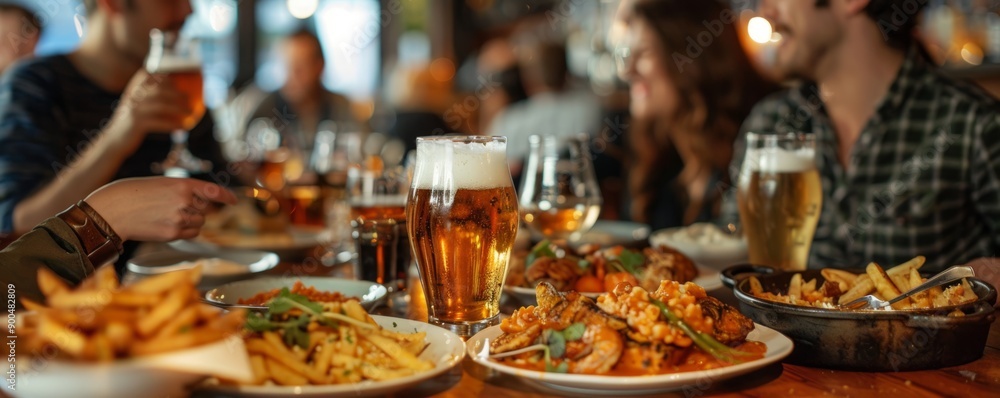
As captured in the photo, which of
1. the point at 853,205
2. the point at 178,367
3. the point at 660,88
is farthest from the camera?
the point at 660,88

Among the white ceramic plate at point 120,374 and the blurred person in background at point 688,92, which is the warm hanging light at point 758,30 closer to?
the blurred person in background at point 688,92

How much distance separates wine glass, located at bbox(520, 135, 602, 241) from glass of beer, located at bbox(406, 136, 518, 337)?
26.4 inches

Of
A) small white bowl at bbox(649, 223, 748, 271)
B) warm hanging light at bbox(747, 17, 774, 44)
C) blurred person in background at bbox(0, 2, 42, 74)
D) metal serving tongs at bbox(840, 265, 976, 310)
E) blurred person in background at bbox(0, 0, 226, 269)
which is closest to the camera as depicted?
metal serving tongs at bbox(840, 265, 976, 310)

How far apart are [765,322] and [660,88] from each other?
9.55 ft

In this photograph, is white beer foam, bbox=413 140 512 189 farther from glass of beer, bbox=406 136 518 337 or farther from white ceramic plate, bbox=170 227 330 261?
white ceramic plate, bbox=170 227 330 261

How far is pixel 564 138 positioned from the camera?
6.51 feet

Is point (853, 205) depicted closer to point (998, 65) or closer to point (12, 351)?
point (998, 65)

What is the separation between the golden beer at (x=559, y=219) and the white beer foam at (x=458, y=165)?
72cm

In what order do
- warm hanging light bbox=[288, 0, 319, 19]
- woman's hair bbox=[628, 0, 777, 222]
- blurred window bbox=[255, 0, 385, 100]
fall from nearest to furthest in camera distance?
woman's hair bbox=[628, 0, 777, 222]
warm hanging light bbox=[288, 0, 319, 19]
blurred window bbox=[255, 0, 385, 100]

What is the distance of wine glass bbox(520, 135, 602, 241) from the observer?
197cm

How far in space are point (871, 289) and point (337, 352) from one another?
2.43 feet

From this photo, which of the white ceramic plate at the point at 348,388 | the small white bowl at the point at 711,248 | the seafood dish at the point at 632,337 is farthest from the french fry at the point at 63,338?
the small white bowl at the point at 711,248

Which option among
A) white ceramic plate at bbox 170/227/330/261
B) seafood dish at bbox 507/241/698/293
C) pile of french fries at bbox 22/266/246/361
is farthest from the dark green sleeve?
white ceramic plate at bbox 170/227/330/261

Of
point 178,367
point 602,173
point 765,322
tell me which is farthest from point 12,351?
point 602,173
